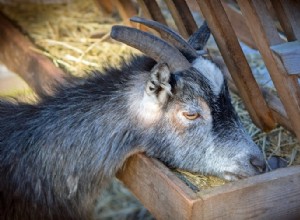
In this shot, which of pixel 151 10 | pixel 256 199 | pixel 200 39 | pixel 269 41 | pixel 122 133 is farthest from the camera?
pixel 151 10

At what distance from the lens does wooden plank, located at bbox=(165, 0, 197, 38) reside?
407 centimetres

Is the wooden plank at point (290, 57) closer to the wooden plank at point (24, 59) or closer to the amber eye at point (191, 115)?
the amber eye at point (191, 115)

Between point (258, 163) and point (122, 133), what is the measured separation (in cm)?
79

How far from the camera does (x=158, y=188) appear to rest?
3.06 m

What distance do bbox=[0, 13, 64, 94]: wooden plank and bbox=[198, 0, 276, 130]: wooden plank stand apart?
53.9 inches

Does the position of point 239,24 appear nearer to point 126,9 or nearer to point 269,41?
point 126,9

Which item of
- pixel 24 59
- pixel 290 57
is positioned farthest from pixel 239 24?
pixel 24 59

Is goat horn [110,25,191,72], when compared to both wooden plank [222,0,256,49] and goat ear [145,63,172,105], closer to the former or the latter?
goat ear [145,63,172,105]

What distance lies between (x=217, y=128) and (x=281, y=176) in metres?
0.44

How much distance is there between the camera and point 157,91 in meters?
3.11

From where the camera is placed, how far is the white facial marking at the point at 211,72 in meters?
3.17

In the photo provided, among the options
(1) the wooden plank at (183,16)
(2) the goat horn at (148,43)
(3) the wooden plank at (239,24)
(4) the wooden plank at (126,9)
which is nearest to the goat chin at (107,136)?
(2) the goat horn at (148,43)

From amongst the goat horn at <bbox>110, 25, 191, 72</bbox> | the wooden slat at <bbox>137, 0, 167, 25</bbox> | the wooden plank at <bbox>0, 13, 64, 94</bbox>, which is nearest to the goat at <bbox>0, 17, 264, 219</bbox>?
the goat horn at <bbox>110, 25, 191, 72</bbox>

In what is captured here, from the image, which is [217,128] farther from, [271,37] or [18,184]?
[18,184]
